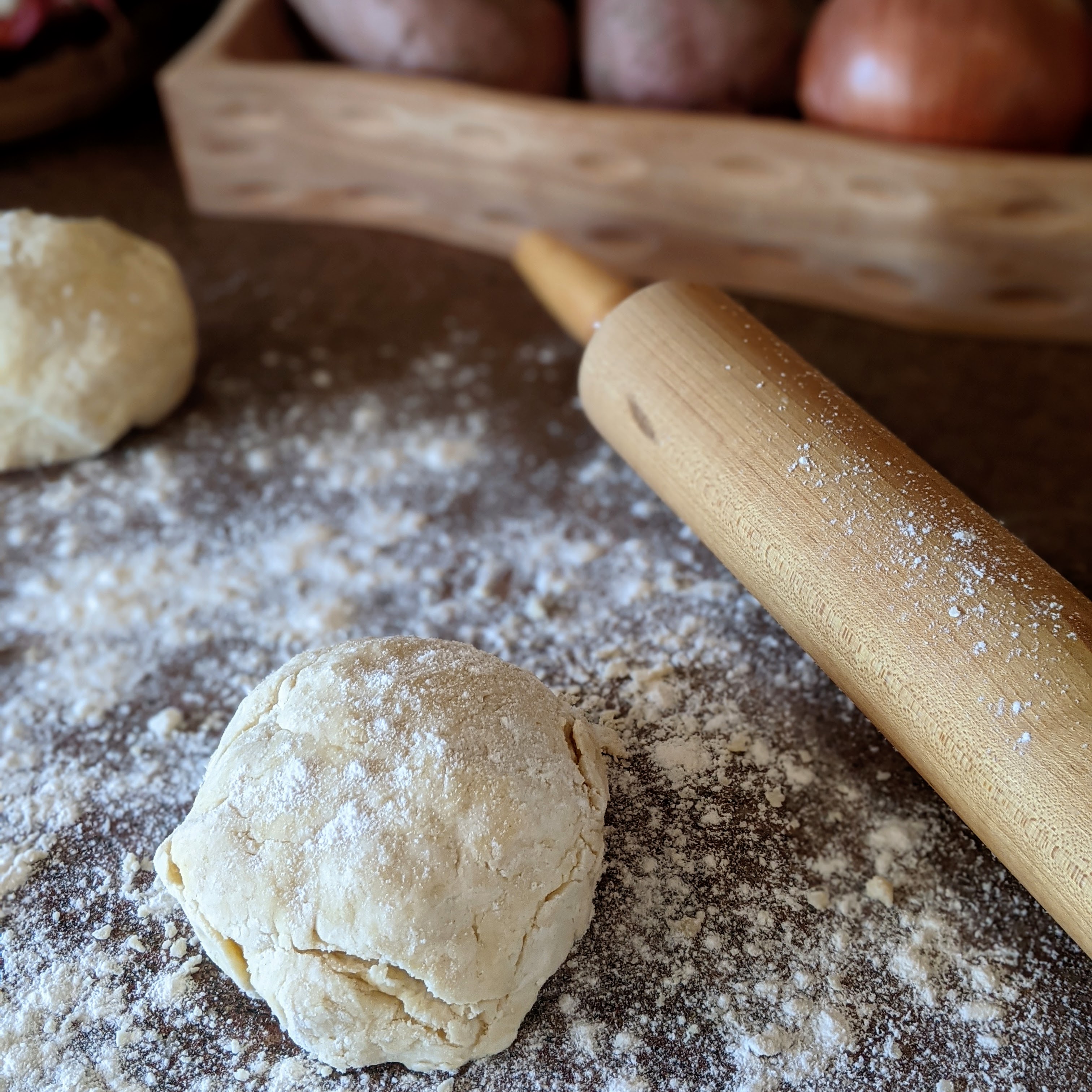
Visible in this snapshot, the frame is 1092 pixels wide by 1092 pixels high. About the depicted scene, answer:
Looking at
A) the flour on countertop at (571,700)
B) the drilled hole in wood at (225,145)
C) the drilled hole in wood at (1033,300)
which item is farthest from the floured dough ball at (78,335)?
the drilled hole in wood at (1033,300)

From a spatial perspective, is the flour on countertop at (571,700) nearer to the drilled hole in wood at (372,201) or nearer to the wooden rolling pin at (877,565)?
the wooden rolling pin at (877,565)

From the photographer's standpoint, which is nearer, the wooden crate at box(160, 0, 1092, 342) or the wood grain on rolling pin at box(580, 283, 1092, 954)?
the wood grain on rolling pin at box(580, 283, 1092, 954)

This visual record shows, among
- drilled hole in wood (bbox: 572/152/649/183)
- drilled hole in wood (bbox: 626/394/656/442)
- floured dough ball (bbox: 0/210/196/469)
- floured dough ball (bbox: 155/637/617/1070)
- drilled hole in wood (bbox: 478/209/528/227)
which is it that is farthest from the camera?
drilled hole in wood (bbox: 478/209/528/227)

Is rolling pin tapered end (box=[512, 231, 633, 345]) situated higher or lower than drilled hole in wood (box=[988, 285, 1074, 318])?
higher

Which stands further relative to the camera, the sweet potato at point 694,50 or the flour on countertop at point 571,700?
the sweet potato at point 694,50

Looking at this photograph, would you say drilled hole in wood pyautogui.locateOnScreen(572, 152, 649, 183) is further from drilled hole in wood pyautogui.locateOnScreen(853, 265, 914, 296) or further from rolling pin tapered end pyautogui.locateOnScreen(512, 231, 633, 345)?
drilled hole in wood pyautogui.locateOnScreen(853, 265, 914, 296)

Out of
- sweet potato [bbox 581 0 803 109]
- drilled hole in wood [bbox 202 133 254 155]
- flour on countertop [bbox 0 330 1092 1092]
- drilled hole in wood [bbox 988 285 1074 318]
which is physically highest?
sweet potato [bbox 581 0 803 109]

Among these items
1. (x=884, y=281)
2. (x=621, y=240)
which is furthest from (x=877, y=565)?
(x=621, y=240)

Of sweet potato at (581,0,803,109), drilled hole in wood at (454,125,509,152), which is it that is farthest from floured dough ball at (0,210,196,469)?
sweet potato at (581,0,803,109)

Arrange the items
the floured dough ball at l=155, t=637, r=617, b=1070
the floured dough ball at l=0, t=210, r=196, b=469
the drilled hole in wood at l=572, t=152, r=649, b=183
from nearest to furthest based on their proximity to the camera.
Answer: the floured dough ball at l=155, t=637, r=617, b=1070, the floured dough ball at l=0, t=210, r=196, b=469, the drilled hole in wood at l=572, t=152, r=649, b=183
